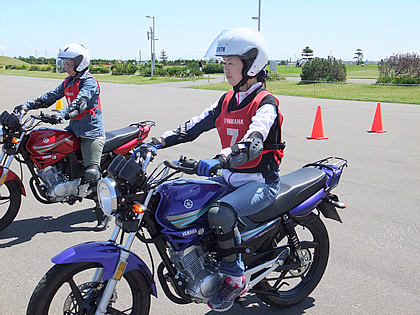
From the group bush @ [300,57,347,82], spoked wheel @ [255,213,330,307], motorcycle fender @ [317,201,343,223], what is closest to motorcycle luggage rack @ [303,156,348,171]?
motorcycle fender @ [317,201,343,223]

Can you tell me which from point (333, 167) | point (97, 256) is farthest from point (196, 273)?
point (333, 167)

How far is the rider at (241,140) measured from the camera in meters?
2.89

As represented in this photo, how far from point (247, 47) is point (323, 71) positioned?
1310 inches

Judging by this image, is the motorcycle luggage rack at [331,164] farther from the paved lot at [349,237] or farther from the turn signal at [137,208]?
the turn signal at [137,208]

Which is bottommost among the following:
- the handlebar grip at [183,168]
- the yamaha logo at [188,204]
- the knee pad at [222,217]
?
the knee pad at [222,217]

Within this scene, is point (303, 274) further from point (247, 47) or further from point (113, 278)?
point (247, 47)

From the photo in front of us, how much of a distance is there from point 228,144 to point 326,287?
1.68 metres

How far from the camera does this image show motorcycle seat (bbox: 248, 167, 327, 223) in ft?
10.7

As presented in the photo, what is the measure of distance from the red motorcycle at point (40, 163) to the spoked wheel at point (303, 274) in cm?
285

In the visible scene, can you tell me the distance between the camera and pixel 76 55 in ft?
18.2

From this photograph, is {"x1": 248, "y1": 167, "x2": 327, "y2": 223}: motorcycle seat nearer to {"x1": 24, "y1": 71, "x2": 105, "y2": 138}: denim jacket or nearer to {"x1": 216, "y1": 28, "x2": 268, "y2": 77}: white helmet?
{"x1": 216, "y1": 28, "x2": 268, "y2": 77}: white helmet

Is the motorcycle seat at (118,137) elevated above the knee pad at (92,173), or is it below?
above

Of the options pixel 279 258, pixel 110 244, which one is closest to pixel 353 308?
pixel 279 258

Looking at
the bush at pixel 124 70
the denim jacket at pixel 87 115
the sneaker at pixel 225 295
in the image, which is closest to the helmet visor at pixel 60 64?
the denim jacket at pixel 87 115
